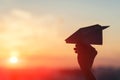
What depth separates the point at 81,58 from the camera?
30.1 meters

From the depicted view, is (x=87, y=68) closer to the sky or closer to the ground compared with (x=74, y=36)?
closer to the ground

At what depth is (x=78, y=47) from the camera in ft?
98.8

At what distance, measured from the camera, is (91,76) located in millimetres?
29938

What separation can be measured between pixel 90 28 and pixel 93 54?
1650mm

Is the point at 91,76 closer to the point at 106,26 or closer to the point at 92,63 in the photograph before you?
the point at 92,63

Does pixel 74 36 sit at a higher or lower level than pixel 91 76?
higher

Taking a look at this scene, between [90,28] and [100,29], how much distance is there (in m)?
0.64

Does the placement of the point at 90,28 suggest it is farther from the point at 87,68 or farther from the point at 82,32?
the point at 87,68

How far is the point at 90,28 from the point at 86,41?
2.88 feet

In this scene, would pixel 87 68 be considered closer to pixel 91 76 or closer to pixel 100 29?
pixel 91 76

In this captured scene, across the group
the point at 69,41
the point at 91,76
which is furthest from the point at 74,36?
the point at 91,76

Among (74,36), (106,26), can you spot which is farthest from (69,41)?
(106,26)

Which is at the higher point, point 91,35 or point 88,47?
point 91,35

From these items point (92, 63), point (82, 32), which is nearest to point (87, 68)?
point (92, 63)
